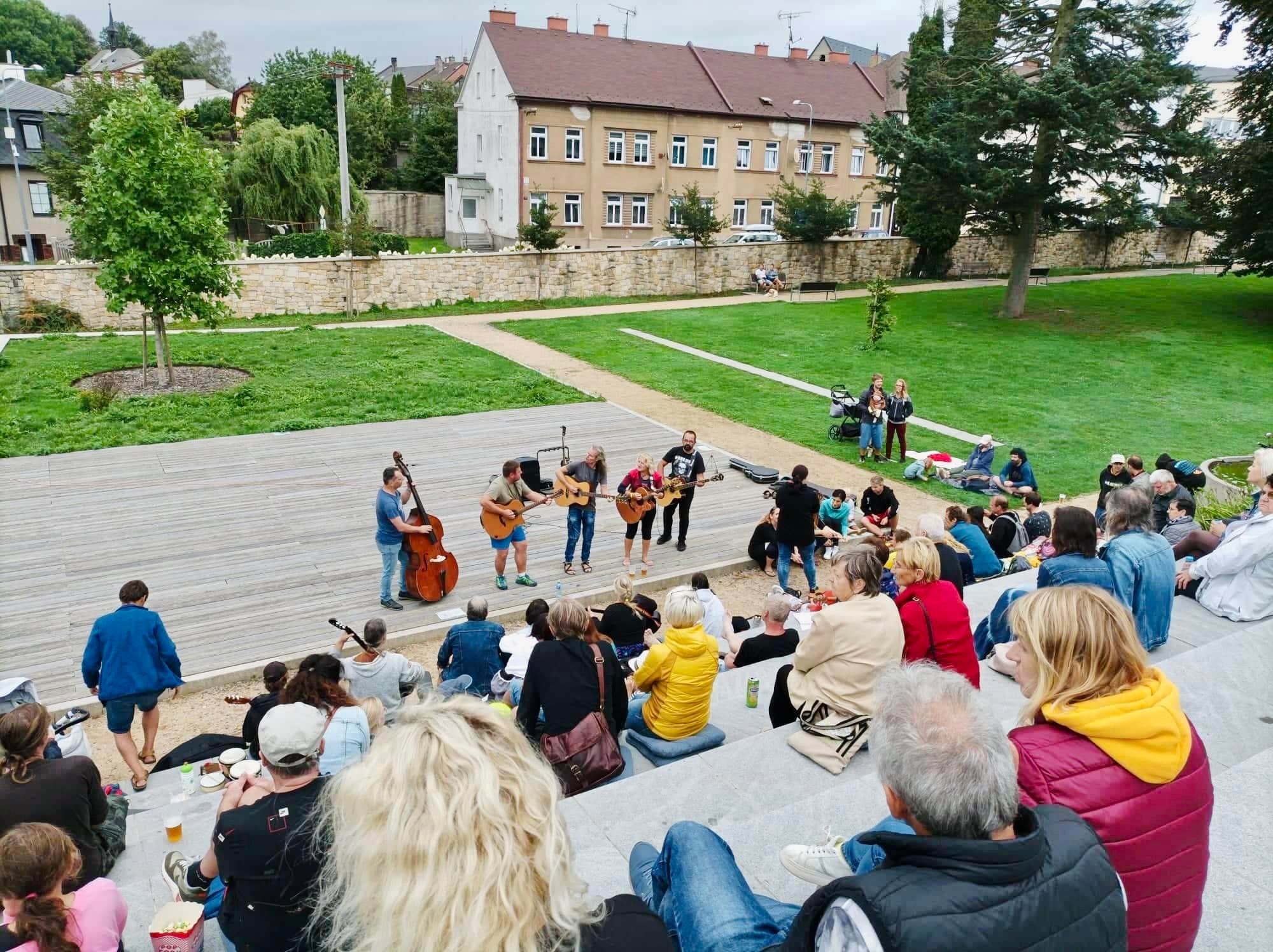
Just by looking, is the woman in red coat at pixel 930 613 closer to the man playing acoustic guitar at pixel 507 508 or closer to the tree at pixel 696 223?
the man playing acoustic guitar at pixel 507 508

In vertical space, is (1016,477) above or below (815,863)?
below

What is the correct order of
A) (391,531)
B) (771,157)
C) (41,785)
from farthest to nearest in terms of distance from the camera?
(771,157) → (391,531) → (41,785)

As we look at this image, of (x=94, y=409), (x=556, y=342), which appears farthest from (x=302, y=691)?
(x=556, y=342)

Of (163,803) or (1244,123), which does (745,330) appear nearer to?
(1244,123)

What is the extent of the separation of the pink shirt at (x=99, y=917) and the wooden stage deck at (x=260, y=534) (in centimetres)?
530

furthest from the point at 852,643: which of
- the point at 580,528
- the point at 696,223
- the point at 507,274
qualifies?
the point at 696,223

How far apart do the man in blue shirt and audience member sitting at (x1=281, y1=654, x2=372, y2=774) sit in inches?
153

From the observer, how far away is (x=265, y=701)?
5.79m

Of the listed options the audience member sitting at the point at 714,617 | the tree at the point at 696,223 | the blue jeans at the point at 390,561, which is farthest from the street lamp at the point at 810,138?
the audience member sitting at the point at 714,617

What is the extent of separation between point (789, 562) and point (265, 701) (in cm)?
646

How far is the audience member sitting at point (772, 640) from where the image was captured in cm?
674

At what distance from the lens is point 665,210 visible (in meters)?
42.1

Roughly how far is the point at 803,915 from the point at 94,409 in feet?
55.9

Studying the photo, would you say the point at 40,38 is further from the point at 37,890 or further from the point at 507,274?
the point at 37,890
